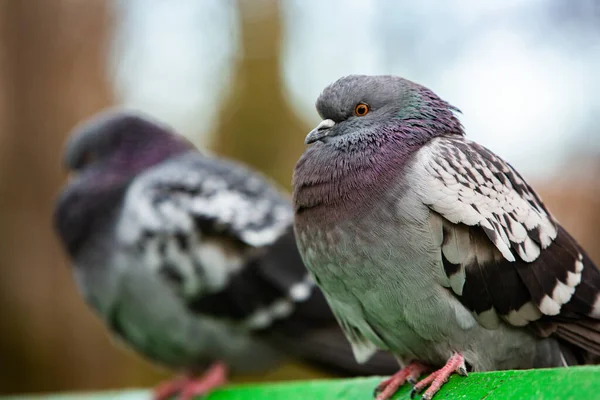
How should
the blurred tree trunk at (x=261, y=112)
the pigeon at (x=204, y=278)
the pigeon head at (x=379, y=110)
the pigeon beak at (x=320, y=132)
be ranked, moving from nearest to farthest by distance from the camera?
the pigeon head at (x=379, y=110) < the pigeon beak at (x=320, y=132) < the pigeon at (x=204, y=278) < the blurred tree trunk at (x=261, y=112)

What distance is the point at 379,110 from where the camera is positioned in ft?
10.9

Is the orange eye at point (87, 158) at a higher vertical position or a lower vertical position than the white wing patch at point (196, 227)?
higher

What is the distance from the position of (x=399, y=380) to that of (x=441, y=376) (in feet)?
1.32

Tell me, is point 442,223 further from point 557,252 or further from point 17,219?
point 17,219

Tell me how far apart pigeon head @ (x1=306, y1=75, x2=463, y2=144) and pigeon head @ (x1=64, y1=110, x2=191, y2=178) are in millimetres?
2962

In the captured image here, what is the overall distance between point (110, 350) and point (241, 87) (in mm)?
4218

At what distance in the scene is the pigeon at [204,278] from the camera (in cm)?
511

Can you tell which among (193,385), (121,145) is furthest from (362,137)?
(121,145)

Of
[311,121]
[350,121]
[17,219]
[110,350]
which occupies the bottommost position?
[110,350]

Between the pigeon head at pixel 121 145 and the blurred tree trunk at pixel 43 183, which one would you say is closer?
the pigeon head at pixel 121 145

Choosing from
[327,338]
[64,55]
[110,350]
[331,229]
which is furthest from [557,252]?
[64,55]

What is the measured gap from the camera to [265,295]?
5117 mm

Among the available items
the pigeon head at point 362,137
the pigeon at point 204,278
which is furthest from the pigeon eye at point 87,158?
the pigeon head at point 362,137

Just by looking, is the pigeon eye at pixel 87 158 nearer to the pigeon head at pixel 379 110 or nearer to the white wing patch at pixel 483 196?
the pigeon head at pixel 379 110
